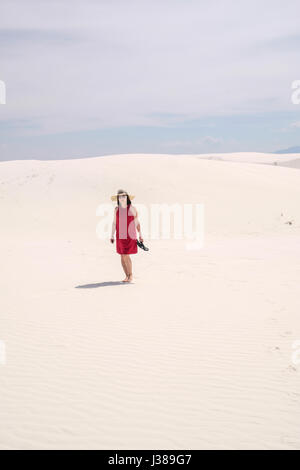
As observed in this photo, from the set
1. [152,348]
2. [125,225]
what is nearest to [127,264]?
[125,225]

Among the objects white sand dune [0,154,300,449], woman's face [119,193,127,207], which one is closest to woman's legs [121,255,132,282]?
white sand dune [0,154,300,449]

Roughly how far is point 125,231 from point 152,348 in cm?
366

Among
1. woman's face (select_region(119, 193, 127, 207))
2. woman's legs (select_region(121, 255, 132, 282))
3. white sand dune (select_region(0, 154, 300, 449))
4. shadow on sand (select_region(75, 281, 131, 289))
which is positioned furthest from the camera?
shadow on sand (select_region(75, 281, 131, 289))

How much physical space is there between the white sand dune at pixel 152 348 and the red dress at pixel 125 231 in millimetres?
899

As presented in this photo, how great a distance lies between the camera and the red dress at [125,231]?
29.9 ft

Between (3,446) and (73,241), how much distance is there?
50.7ft

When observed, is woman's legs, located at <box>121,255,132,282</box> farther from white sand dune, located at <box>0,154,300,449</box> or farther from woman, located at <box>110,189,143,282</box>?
white sand dune, located at <box>0,154,300,449</box>

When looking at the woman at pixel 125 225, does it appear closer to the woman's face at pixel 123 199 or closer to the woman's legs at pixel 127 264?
the woman's face at pixel 123 199

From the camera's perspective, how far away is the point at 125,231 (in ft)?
29.9

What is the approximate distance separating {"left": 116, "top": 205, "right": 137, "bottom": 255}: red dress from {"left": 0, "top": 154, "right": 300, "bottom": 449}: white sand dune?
899 millimetres

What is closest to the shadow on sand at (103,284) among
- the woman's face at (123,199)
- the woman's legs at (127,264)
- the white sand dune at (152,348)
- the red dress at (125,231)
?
the white sand dune at (152,348)

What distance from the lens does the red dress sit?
9.12 meters

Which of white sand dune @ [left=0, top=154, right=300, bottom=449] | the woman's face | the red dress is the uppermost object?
the woman's face
